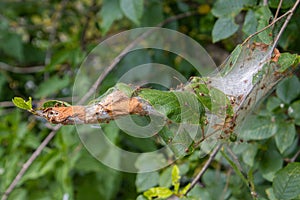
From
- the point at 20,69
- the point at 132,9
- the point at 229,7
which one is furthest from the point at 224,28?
the point at 20,69

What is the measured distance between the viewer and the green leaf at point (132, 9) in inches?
45.9

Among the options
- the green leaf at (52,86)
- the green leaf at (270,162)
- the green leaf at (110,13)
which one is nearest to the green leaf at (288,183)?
the green leaf at (270,162)

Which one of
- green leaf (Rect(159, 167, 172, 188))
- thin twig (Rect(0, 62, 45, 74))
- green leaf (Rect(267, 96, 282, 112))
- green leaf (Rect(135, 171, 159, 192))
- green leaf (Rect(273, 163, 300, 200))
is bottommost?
green leaf (Rect(273, 163, 300, 200))

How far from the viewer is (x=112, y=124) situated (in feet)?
3.45

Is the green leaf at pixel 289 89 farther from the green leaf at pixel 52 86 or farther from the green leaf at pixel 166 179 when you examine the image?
the green leaf at pixel 52 86

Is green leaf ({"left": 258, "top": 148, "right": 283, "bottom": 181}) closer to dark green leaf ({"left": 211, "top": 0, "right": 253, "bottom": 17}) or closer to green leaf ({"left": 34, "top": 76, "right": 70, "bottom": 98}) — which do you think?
dark green leaf ({"left": 211, "top": 0, "right": 253, "bottom": 17})

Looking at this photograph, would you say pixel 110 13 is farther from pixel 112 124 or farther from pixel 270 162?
pixel 270 162

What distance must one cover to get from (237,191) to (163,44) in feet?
1.90

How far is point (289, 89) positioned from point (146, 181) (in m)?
0.36

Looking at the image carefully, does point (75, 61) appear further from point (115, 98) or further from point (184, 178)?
point (115, 98)

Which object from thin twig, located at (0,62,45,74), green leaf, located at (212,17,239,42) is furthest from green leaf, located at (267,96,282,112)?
thin twig, located at (0,62,45,74)

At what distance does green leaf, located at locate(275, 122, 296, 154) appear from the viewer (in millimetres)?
883

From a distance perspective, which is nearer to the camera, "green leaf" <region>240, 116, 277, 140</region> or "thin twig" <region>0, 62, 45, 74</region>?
"green leaf" <region>240, 116, 277, 140</region>

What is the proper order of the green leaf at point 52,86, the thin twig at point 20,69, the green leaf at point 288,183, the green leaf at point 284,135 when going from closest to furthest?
1. the green leaf at point 288,183
2. the green leaf at point 284,135
3. the green leaf at point 52,86
4. the thin twig at point 20,69
